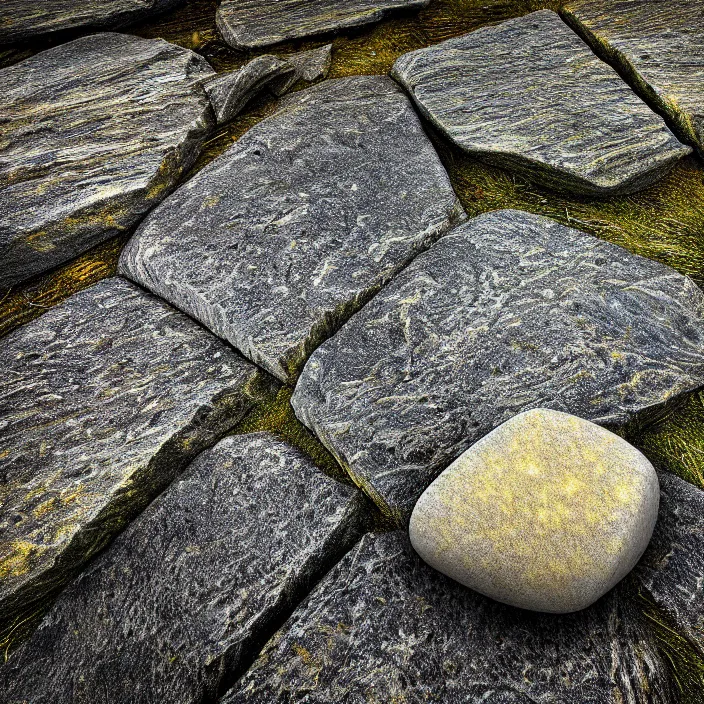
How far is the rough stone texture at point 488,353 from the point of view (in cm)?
147

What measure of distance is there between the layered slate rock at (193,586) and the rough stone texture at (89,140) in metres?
1.00

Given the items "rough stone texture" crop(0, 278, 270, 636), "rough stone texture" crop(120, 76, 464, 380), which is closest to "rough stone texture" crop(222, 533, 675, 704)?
"rough stone texture" crop(0, 278, 270, 636)

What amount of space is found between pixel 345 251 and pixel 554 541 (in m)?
1.02

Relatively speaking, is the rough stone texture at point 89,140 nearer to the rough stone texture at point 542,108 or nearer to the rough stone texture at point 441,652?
the rough stone texture at point 542,108

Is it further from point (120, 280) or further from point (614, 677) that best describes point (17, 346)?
point (614, 677)

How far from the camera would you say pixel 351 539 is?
1.45 meters

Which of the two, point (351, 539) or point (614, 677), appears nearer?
point (614, 677)

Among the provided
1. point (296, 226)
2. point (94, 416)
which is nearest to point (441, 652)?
point (94, 416)

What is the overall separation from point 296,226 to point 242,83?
861mm

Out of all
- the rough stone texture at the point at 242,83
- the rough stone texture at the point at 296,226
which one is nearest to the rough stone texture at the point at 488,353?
the rough stone texture at the point at 296,226

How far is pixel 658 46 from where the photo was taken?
2.30 m

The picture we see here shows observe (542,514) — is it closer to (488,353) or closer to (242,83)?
(488,353)

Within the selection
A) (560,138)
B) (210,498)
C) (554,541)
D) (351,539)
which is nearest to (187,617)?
(210,498)

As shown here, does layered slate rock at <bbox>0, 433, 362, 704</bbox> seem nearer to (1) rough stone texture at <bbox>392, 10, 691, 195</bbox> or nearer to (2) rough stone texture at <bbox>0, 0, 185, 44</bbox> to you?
(1) rough stone texture at <bbox>392, 10, 691, 195</bbox>
